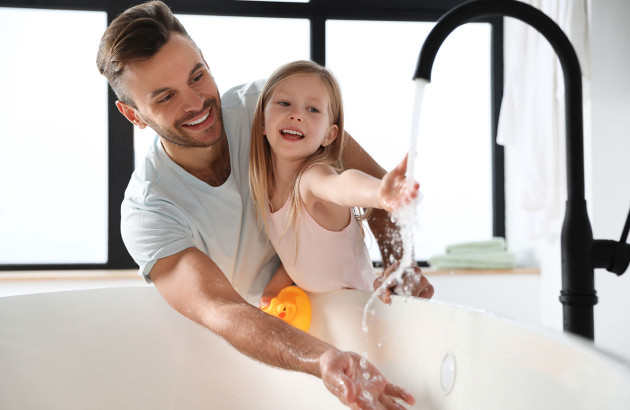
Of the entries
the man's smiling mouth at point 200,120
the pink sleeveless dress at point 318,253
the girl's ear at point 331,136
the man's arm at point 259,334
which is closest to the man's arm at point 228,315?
the man's arm at point 259,334

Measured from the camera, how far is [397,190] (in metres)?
0.87

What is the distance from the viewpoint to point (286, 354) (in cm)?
101

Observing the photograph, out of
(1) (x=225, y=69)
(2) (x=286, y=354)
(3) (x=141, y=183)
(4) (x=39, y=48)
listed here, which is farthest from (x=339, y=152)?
(4) (x=39, y=48)

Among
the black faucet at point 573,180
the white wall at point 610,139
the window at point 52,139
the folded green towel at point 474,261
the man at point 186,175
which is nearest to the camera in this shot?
the black faucet at point 573,180

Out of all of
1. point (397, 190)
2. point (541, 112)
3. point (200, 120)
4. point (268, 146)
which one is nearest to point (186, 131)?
point (200, 120)

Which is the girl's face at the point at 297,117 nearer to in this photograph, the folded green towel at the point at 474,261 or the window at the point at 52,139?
the folded green towel at the point at 474,261

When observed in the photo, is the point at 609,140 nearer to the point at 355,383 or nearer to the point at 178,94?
the point at 178,94

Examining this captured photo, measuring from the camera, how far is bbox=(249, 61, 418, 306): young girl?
4.58 feet

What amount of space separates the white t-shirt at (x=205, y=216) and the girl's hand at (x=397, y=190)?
63cm

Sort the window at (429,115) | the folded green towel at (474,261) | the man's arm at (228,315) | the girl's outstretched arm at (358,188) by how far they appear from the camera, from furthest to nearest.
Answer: the window at (429,115) → the folded green towel at (474,261) → the man's arm at (228,315) → the girl's outstretched arm at (358,188)

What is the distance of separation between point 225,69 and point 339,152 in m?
1.73

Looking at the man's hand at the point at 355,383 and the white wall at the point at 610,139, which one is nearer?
the man's hand at the point at 355,383

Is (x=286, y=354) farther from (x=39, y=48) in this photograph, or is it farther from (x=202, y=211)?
(x=39, y=48)

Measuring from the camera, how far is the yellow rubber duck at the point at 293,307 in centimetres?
146
